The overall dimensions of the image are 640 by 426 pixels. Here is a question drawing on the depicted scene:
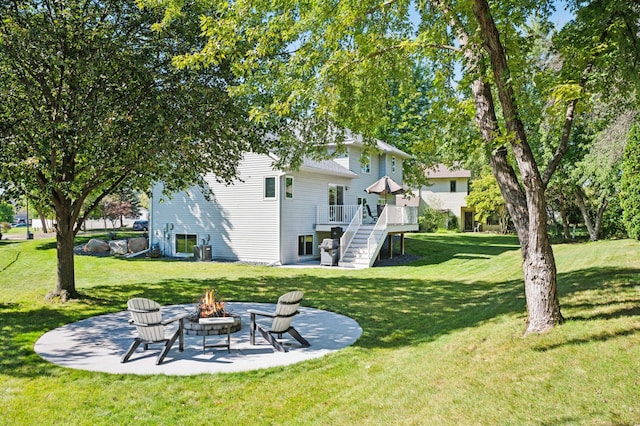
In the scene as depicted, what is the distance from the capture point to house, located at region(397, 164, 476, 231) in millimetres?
45094

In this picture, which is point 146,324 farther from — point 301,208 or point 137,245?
point 137,245

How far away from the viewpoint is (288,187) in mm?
20750

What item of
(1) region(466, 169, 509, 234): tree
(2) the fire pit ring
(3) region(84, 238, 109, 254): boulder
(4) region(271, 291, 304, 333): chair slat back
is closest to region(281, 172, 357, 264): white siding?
(3) region(84, 238, 109, 254): boulder

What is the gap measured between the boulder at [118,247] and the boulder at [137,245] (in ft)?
1.16

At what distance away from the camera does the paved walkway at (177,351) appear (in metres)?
6.60

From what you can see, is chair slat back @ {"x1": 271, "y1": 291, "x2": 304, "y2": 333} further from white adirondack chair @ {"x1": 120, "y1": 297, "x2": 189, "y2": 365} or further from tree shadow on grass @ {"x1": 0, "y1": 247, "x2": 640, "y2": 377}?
white adirondack chair @ {"x1": 120, "y1": 297, "x2": 189, "y2": 365}

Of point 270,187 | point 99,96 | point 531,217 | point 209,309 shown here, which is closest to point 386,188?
point 270,187

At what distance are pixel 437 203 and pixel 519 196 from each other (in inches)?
1544

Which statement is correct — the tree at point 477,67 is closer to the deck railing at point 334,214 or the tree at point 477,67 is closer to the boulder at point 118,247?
the deck railing at point 334,214

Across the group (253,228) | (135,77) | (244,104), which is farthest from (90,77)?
(253,228)

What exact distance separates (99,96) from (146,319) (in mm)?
6181

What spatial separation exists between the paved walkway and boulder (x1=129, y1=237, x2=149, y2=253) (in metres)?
15.5

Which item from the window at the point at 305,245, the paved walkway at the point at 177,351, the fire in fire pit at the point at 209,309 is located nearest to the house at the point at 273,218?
the window at the point at 305,245

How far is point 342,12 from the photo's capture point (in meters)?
7.82
